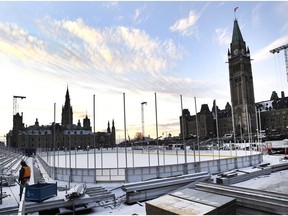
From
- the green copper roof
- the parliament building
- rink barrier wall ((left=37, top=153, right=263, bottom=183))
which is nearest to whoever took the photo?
rink barrier wall ((left=37, top=153, right=263, bottom=183))

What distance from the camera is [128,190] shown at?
14758mm

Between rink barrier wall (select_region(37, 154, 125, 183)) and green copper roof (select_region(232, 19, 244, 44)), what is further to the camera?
green copper roof (select_region(232, 19, 244, 44))

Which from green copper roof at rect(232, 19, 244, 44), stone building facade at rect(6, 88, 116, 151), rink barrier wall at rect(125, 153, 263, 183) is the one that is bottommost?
rink barrier wall at rect(125, 153, 263, 183)

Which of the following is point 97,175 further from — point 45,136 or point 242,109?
point 45,136

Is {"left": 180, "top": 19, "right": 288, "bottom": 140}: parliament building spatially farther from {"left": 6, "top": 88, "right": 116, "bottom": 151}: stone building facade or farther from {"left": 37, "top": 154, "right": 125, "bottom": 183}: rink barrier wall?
{"left": 37, "top": 154, "right": 125, "bottom": 183}: rink barrier wall

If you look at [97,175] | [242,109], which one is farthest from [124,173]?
[242,109]

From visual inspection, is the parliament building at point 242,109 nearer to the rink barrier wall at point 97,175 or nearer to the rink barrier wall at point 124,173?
the rink barrier wall at point 124,173

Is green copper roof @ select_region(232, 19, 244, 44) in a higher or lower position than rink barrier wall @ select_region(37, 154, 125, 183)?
higher

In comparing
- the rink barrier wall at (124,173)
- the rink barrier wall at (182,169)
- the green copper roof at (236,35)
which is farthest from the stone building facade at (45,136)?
the rink barrier wall at (124,173)

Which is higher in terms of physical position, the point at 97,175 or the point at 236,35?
the point at 236,35

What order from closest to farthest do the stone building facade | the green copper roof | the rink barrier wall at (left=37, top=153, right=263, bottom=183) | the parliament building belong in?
the rink barrier wall at (left=37, top=153, right=263, bottom=183)
the parliament building
the stone building facade
the green copper roof

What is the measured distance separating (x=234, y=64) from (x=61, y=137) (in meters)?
110

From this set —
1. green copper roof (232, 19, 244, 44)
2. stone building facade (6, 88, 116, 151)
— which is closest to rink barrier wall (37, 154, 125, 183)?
stone building facade (6, 88, 116, 151)

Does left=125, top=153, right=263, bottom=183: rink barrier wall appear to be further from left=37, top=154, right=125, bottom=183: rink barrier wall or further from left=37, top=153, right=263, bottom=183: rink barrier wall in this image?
left=37, top=154, right=125, bottom=183: rink barrier wall
